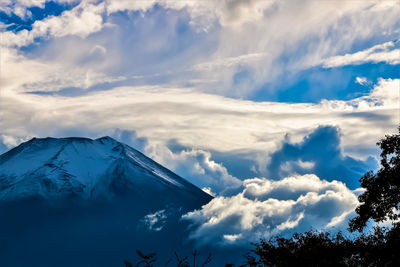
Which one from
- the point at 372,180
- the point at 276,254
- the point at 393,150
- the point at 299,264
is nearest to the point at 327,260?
the point at 299,264

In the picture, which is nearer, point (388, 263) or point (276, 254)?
point (388, 263)

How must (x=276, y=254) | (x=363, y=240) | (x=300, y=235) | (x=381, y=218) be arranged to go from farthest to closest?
(x=300, y=235) → (x=276, y=254) → (x=363, y=240) → (x=381, y=218)

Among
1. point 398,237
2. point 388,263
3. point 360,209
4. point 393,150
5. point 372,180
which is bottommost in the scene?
point 388,263

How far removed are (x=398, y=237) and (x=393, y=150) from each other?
5.21 metres

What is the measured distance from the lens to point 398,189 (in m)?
24.2

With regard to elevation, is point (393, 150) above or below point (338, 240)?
above

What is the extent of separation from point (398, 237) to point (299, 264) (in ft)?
21.0

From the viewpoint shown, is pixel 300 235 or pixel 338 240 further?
pixel 300 235

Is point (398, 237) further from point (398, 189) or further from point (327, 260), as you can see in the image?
point (327, 260)

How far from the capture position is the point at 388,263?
2327 centimetres

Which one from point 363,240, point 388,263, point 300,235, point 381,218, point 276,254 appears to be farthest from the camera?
point 300,235

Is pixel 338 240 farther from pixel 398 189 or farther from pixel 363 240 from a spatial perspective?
pixel 398 189

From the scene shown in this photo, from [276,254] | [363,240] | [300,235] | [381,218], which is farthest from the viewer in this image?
[300,235]

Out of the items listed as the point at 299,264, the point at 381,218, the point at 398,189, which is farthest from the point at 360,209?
the point at 299,264
